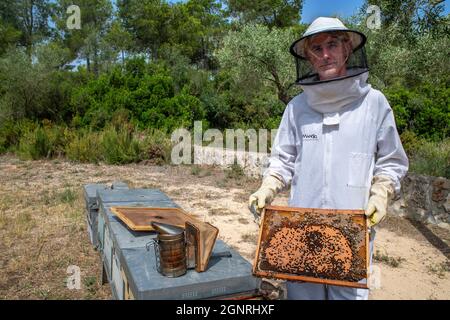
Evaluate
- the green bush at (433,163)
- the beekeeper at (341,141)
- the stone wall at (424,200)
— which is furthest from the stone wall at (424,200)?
the beekeeper at (341,141)

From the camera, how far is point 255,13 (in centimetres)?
2572

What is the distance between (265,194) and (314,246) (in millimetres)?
360

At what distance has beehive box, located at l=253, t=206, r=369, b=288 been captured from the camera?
172 centimetres

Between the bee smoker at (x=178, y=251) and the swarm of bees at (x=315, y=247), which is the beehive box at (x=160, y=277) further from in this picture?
the swarm of bees at (x=315, y=247)

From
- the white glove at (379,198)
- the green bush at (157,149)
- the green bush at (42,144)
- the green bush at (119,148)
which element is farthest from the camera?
the green bush at (42,144)

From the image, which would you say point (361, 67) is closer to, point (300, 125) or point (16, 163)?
point (300, 125)

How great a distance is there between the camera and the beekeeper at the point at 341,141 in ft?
6.27

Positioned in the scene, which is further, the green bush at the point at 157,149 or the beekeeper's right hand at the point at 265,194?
the green bush at the point at 157,149

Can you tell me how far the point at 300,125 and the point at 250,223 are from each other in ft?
11.3

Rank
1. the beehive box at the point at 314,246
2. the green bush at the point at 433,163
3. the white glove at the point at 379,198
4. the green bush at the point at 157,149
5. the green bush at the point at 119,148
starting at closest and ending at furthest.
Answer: the beehive box at the point at 314,246 < the white glove at the point at 379,198 < the green bush at the point at 433,163 < the green bush at the point at 119,148 < the green bush at the point at 157,149

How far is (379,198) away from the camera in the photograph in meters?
1.84

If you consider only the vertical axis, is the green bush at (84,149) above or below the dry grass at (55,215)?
above

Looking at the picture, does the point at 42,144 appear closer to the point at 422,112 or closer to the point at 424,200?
the point at 424,200
